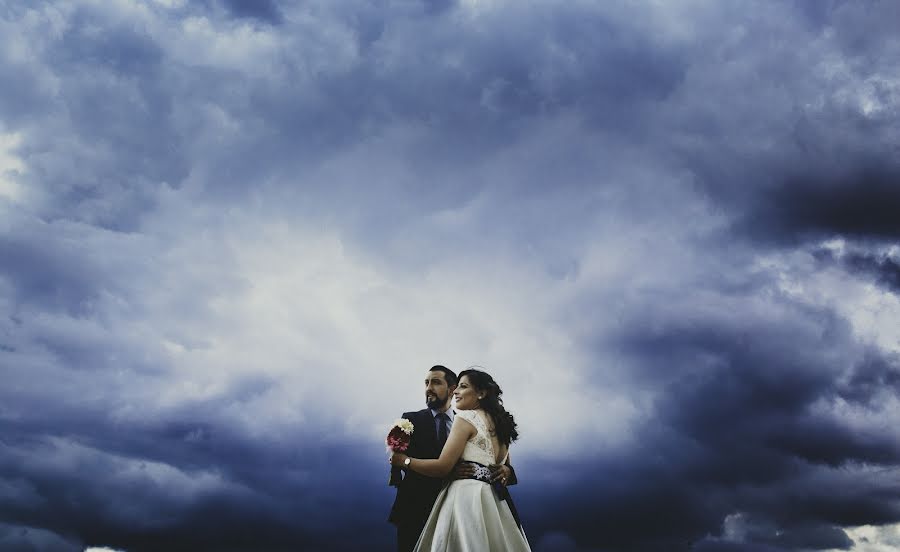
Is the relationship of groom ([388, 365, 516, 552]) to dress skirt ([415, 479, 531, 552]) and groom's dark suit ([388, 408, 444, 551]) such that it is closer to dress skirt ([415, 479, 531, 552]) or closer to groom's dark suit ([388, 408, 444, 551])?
groom's dark suit ([388, 408, 444, 551])

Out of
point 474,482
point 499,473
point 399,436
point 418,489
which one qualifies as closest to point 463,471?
point 474,482

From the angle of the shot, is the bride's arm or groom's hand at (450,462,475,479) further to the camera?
groom's hand at (450,462,475,479)

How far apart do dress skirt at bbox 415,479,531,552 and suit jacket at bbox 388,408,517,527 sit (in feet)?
6.83

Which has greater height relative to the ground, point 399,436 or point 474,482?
point 399,436

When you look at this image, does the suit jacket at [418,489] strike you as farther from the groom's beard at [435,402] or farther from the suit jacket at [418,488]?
the groom's beard at [435,402]

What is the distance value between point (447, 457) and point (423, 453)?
109 inches

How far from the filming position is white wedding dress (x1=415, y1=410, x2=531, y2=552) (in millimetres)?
8359

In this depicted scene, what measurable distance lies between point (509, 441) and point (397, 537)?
9.80 ft

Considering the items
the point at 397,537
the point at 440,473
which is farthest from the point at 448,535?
the point at 397,537

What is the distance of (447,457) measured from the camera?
8797mm

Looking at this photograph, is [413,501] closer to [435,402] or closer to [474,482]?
[435,402]

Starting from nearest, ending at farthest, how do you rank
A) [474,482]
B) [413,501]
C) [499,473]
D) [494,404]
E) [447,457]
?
[447,457], [474,482], [499,473], [494,404], [413,501]

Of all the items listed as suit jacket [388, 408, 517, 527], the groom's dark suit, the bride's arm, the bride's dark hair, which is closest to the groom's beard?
suit jacket [388, 408, 517, 527]

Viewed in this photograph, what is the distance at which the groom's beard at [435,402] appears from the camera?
38.7ft
